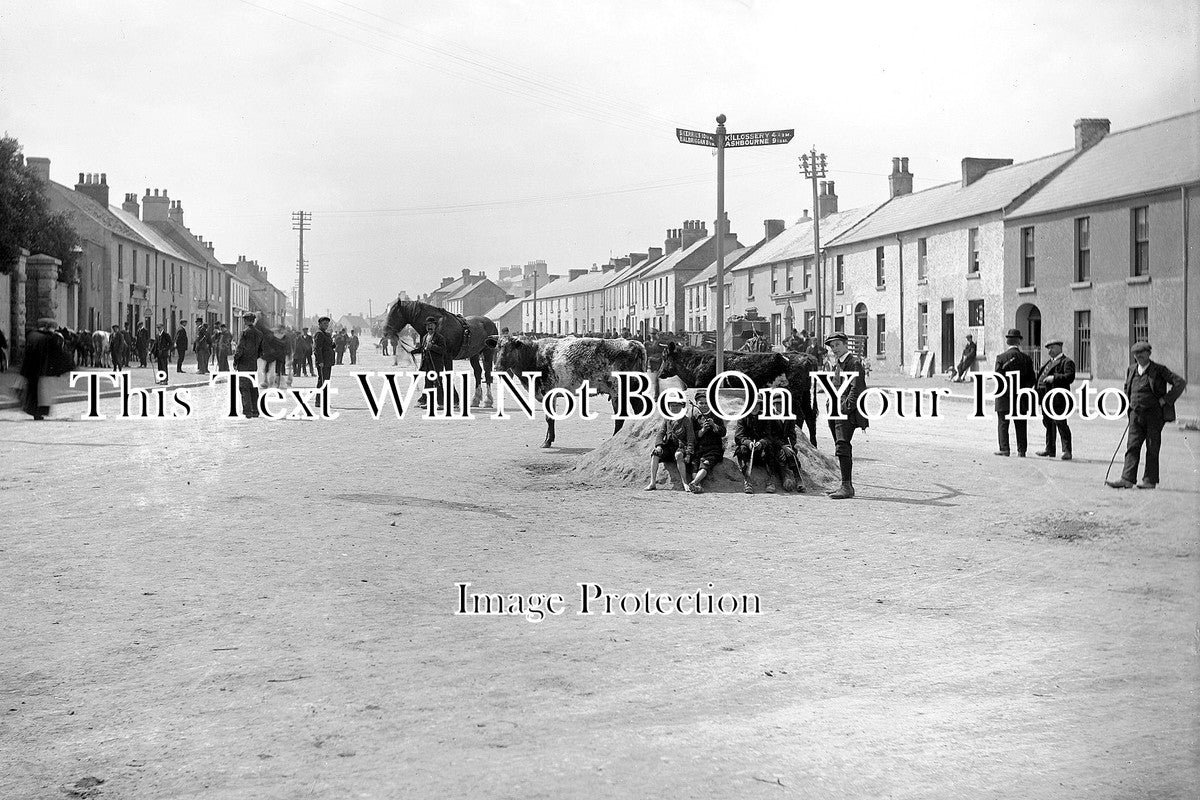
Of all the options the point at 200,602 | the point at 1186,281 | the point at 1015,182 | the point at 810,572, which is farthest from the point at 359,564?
the point at 1015,182

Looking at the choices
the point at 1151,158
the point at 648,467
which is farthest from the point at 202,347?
the point at 1151,158

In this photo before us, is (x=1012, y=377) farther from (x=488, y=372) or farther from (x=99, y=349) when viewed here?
(x=99, y=349)

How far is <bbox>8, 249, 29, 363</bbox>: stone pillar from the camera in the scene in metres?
10.7

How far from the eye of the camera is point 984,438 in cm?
1587

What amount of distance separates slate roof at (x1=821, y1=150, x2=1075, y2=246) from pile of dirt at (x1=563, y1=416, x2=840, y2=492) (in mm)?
20832

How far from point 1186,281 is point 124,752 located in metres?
3.95

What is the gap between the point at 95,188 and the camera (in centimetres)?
5241

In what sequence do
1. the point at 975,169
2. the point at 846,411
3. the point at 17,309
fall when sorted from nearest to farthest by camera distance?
the point at 846,411
the point at 17,309
the point at 975,169

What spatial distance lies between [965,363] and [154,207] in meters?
65.7

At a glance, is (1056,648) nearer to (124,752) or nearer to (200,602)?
(124,752)

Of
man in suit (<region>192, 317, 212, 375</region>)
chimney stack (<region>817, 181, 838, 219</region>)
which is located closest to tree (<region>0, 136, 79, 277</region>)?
man in suit (<region>192, 317, 212, 375</region>)

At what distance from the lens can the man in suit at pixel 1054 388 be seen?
12.6 metres

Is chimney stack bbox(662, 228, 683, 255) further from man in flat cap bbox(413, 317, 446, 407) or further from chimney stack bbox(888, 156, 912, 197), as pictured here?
man in flat cap bbox(413, 317, 446, 407)

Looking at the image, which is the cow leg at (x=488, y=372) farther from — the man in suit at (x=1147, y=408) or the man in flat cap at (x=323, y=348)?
the man in suit at (x=1147, y=408)
